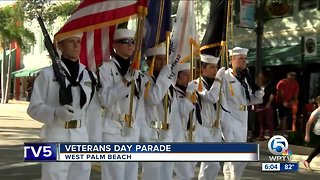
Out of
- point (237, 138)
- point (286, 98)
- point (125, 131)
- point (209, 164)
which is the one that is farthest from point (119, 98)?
point (286, 98)

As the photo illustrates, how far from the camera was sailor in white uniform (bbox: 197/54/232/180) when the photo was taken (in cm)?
677

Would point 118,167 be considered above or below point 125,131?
below

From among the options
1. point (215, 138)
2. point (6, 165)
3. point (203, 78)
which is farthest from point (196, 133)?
point (6, 165)

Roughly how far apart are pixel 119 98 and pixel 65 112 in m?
0.87

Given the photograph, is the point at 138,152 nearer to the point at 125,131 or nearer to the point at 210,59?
the point at 125,131

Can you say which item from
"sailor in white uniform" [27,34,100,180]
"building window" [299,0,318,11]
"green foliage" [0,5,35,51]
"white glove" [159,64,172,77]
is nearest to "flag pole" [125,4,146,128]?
"white glove" [159,64,172,77]

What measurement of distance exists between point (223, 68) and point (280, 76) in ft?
45.3

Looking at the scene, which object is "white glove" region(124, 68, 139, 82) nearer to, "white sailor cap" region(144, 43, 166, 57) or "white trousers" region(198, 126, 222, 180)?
"white sailor cap" region(144, 43, 166, 57)

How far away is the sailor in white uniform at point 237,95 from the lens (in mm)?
7191

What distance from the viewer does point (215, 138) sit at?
6961 mm

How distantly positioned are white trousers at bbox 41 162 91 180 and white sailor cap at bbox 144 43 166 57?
164 cm

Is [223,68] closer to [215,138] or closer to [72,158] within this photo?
[215,138]

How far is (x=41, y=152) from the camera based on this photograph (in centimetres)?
479

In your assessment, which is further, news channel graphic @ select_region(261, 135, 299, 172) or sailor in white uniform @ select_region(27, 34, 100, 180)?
news channel graphic @ select_region(261, 135, 299, 172)
